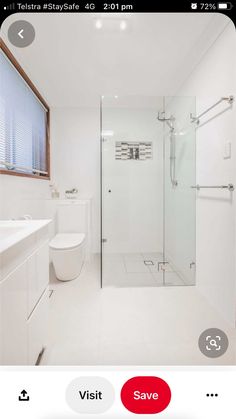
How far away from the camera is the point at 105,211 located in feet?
7.67

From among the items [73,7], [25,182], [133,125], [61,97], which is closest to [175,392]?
[73,7]

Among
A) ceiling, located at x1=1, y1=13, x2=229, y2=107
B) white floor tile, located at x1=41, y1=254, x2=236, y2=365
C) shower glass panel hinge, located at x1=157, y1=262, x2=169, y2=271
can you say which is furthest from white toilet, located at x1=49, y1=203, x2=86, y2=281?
ceiling, located at x1=1, y1=13, x2=229, y2=107

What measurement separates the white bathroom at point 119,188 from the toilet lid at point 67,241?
0.02 meters

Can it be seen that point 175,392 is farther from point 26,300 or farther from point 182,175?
point 182,175

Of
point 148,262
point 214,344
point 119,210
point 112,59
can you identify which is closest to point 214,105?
point 112,59

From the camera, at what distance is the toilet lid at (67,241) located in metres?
2.06

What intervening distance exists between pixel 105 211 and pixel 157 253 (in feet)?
2.50

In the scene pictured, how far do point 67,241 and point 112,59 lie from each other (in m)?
1.68

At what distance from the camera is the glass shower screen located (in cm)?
221

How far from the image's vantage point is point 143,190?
2369mm

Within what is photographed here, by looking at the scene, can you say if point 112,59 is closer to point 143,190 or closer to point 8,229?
point 143,190

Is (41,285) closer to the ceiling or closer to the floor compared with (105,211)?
closer to the floor

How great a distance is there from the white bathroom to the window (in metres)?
0.02

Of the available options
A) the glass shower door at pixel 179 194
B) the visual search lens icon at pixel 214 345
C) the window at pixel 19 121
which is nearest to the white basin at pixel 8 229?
the window at pixel 19 121
